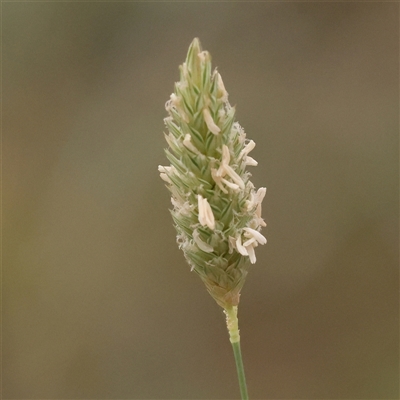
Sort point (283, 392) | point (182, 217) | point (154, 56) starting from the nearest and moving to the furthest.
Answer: point (182, 217) < point (283, 392) < point (154, 56)

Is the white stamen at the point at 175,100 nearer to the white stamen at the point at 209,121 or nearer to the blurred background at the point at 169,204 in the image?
the white stamen at the point at 209,121

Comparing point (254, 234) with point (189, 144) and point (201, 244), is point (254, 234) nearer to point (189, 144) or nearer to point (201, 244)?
point (201, 244)

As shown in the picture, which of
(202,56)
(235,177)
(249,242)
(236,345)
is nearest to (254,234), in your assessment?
(249,242)

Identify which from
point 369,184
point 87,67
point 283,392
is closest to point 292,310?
point 283,392

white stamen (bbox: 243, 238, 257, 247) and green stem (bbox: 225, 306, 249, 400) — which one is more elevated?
white stamen (bbox: 243, 238, 257, 247)

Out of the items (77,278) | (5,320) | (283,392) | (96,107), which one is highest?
(96,107)

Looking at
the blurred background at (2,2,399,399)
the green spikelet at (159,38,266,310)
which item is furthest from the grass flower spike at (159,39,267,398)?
the blurred background at (2,2,399,399)

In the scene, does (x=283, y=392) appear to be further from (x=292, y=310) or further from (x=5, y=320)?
(x=5, y=320)

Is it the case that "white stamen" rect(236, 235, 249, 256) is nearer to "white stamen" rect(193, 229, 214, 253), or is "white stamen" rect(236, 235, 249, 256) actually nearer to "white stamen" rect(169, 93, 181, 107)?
"white stamen" rect(193, 229, 214, 253)
